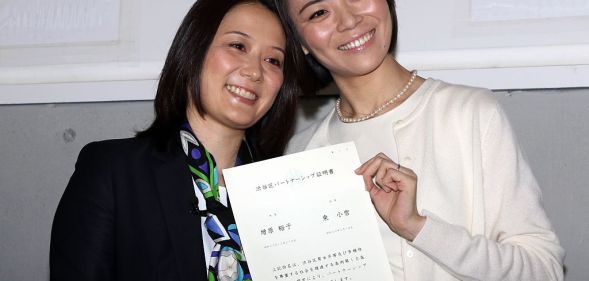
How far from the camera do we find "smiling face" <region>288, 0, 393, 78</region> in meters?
1.68

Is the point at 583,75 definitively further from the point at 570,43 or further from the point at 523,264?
the point at 523,264

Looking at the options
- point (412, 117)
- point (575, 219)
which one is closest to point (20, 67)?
point (412, 117)

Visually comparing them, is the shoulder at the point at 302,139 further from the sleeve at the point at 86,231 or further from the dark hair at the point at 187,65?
the sleeve at the point at 86,231

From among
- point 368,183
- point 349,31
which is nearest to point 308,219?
point 368,183

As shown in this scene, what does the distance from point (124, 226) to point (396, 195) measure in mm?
626

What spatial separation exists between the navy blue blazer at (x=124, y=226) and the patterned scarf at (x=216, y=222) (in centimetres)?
3

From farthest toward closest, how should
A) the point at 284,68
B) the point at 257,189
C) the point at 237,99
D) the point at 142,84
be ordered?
the point at 142,84, the point at 284,68, the point at 237,99, the point at 257,189

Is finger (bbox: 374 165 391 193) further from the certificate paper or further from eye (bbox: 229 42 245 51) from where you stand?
eye (bbox: 229 42 245 51)

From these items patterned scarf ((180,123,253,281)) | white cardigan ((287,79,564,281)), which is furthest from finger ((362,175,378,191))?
patterned scarf ((180,123,253,281))

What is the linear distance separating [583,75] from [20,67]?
1.85m

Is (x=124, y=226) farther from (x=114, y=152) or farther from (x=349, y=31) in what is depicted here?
(x=349, y=31)

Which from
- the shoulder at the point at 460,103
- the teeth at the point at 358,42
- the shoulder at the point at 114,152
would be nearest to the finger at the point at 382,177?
the shoulder at the point at 460,103

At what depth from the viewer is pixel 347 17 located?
65.9 inches

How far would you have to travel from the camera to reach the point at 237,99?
5.63 feet
